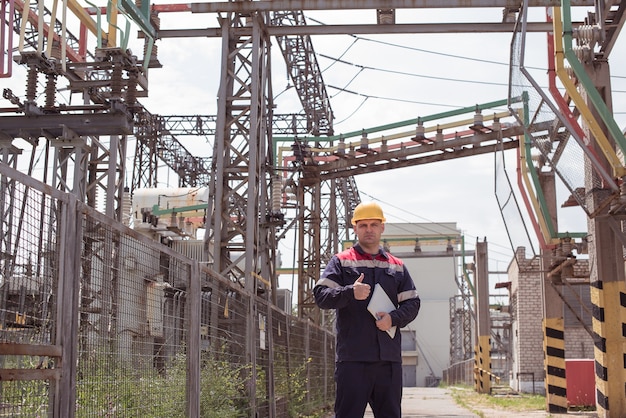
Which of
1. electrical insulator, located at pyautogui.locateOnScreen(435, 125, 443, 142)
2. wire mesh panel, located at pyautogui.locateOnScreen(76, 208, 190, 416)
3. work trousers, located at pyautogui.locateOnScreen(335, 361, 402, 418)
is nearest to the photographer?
wire mesh panel, located at pyautogui.locateOnScreen(76, 208, 190, 416)

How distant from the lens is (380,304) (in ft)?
18.6

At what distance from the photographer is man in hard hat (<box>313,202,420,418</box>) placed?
18.2ft

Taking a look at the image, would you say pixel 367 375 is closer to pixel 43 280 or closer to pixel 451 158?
pixel 43 280

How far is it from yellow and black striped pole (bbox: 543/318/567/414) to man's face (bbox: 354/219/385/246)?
1203 cm

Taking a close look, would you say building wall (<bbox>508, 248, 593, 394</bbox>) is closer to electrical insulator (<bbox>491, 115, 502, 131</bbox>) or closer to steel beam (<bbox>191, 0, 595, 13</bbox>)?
electrical insulator (<bbox>491, 115, 502, 131</bbox>)

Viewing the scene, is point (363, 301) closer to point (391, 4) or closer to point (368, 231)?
point (368, 231)

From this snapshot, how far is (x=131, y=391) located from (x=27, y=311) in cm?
126

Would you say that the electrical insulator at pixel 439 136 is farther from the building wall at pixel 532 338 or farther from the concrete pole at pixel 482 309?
the concrete pole at pixel 482 309

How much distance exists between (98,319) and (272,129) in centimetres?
1385

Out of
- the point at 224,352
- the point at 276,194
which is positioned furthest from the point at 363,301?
the point at 276,194

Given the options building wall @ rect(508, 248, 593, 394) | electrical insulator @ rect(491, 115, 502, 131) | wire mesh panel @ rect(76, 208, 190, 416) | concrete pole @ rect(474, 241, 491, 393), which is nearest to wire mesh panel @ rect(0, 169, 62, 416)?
wire mesh panel @ rect(76, 208, 190, 416)

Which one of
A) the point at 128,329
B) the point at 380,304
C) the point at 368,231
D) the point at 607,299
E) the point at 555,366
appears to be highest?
the point at 368,231

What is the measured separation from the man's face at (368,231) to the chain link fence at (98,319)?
1.37m

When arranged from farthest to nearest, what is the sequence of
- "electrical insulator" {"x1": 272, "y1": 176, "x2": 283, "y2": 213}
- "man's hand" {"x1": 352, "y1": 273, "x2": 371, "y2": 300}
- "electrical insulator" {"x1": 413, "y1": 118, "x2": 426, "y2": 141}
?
"electrical insulator" {"x1": 413, "y1": 118, "x2": 426, "y2": 141} → "electrical insulator" {"x1": 272, "y1": 176, "x2": 283, "y2": 213} → "man's hand" {"x1": 352, "y1": 273, "x2": 371, "y2": 300}
